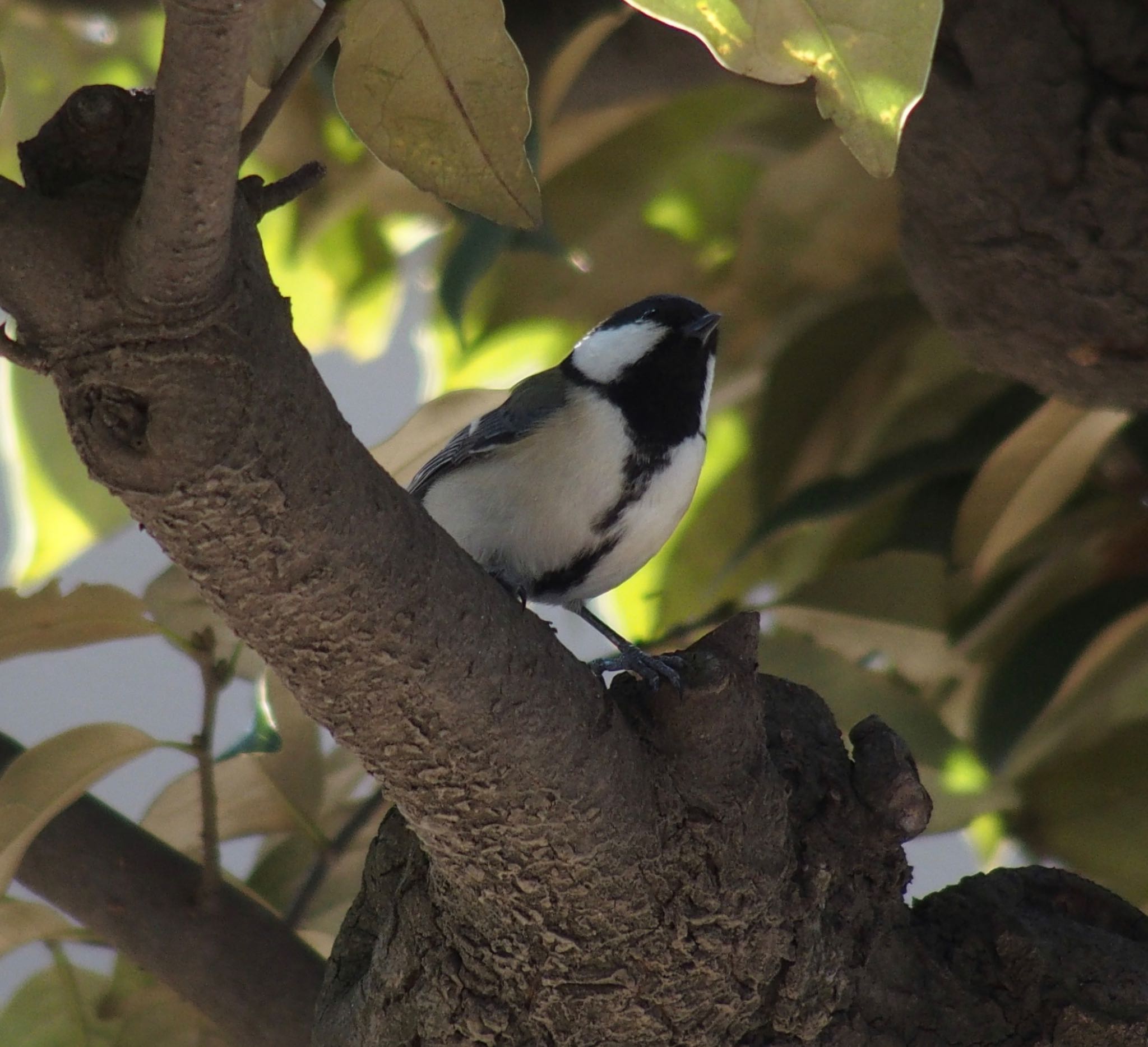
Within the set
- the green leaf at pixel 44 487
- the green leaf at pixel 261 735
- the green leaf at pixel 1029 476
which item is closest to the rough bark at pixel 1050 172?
the green leaf at pixel 1029 476

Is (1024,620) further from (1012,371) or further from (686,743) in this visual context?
(686,743)

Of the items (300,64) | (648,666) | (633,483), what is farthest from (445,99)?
(633,483)

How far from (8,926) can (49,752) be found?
19cm

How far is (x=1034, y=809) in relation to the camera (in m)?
1.16

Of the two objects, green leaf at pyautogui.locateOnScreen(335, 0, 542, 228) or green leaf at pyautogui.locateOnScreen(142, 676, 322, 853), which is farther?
green leaf at pyautogui.locateOnScreen(142, 676, 322, 853)

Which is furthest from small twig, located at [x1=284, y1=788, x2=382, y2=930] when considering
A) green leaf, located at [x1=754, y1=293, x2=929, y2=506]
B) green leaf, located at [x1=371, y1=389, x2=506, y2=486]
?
green leaf, located at [x1=754, y1=293, x2=929, y2=506]

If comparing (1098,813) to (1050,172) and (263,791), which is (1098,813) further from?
(263,791)

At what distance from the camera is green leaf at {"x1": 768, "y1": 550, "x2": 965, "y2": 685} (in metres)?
1.11

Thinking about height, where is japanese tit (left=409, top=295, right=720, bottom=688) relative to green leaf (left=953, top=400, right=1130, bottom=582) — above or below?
above

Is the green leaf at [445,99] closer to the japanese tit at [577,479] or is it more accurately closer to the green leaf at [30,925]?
the japanese tit at [577,479]

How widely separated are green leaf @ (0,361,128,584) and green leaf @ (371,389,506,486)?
0.28 meters

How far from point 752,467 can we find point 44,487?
0.62 metres

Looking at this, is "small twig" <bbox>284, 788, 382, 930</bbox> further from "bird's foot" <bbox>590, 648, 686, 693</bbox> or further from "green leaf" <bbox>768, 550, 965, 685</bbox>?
"green leaf" <bbox>768, 550, 965, 685</bbox>

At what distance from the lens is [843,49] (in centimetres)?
44
